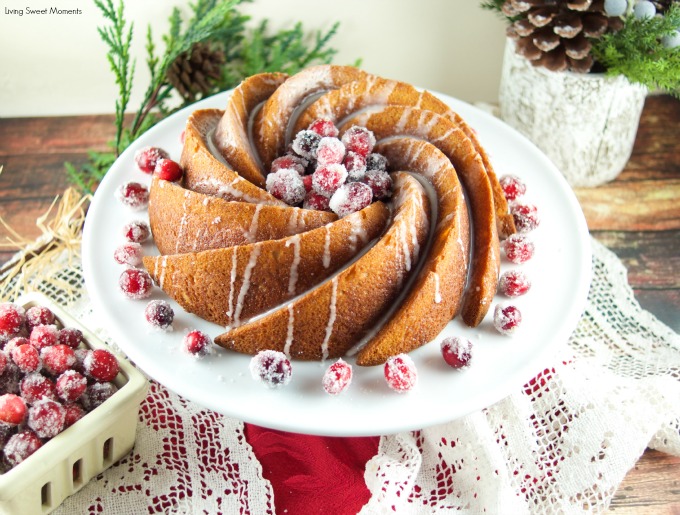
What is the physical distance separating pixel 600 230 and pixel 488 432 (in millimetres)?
958

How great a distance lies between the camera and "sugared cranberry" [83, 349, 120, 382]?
160 centimetres

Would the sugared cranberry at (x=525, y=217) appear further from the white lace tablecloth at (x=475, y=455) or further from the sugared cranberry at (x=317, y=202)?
the sugared cranberry at (x=317, y=202)

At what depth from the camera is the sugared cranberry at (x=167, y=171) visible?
1.78 meters

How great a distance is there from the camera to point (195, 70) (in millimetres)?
2486

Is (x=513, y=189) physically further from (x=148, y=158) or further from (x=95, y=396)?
(x=95, y=396)

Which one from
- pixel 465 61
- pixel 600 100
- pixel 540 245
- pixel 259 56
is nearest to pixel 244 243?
pixel 540 245

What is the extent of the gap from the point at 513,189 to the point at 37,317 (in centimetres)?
115

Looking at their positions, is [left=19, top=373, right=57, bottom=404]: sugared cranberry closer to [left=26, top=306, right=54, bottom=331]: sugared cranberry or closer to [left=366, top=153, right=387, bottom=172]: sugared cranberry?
[left=26, top=306, right=54, bottom=331]: sugared cranberry

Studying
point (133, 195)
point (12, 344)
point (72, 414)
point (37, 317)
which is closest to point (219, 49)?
point (133, 195)

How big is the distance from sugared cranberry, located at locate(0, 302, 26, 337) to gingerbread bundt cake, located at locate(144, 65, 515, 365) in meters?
0.30

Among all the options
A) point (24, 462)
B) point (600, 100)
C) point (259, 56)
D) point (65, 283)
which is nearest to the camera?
point (24, 462)

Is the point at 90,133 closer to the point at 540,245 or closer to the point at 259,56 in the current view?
the point at 259,56

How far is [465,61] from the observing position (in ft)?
9.29

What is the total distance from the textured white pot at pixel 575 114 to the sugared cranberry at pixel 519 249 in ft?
2.53
